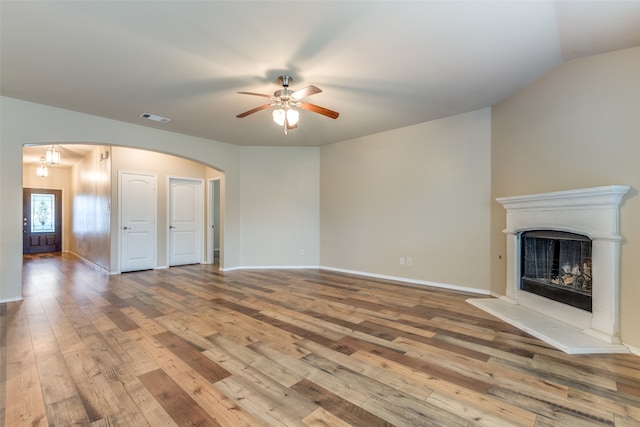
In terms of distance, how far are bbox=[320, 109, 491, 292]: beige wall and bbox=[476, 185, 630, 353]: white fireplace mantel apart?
3.20ft

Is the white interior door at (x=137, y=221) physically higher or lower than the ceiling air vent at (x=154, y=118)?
lower

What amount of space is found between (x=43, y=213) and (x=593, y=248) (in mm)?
13712

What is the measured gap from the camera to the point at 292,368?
2207mm

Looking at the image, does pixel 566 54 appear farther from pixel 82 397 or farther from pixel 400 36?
pixel 82 397

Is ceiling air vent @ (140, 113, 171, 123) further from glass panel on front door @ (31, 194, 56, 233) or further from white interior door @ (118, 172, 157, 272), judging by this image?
glass panel on front door @ (31, 194, 56, 233)

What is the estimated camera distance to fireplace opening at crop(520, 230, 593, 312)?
291cm

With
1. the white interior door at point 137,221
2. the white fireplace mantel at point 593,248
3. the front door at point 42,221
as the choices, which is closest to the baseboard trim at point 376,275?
the white fireplace mantel at point 593,248

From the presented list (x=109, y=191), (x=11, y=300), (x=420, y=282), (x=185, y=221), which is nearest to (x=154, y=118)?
(x=109, y=191)

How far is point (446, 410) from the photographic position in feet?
5.66

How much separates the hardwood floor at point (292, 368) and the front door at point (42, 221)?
756 cm

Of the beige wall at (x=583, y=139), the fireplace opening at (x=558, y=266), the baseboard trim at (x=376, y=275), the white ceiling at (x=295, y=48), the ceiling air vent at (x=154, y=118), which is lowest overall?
the baseboard trim at (x=376, y=275)

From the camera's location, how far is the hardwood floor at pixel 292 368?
66.7 inches

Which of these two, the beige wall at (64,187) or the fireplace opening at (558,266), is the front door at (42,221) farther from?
the fireplace opening at (558,266)

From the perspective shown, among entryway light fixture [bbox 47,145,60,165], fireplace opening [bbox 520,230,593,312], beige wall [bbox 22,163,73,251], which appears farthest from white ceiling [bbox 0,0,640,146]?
beige wall [bbox 22,163,73,251]
